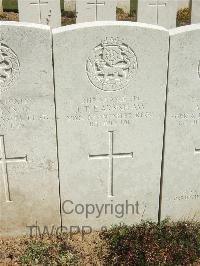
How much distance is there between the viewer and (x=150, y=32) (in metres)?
4.08

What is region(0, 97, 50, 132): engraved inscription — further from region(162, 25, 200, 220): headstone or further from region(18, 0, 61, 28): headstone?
region(18, 0, 61, 28): headstone

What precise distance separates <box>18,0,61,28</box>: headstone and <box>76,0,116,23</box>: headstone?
0.45 m

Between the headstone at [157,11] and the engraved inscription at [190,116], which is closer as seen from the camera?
the engraved inscription at [190,116]

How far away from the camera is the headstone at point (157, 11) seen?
9070mm

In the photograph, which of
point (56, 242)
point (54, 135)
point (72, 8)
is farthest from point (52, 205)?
point (72, 8)

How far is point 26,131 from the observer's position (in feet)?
14.6

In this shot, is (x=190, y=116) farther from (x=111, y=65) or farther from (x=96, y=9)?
(x=96, y=9)

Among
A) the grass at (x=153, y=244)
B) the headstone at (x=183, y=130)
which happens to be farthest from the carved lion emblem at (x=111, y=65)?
the grass at (x=153, y=244)

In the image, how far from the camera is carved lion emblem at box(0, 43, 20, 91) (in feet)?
13.3

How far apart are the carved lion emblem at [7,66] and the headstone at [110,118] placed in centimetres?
38

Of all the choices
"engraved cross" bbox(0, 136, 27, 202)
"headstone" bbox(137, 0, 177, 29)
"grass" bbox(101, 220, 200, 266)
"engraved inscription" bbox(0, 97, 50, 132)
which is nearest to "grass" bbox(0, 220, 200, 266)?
"grass" bbox(101, 220, 200, 266)

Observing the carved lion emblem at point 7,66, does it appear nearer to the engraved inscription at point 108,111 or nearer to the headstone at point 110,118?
the headstone at point 110,118

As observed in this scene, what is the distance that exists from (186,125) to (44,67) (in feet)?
5.09

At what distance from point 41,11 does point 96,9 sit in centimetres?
113
